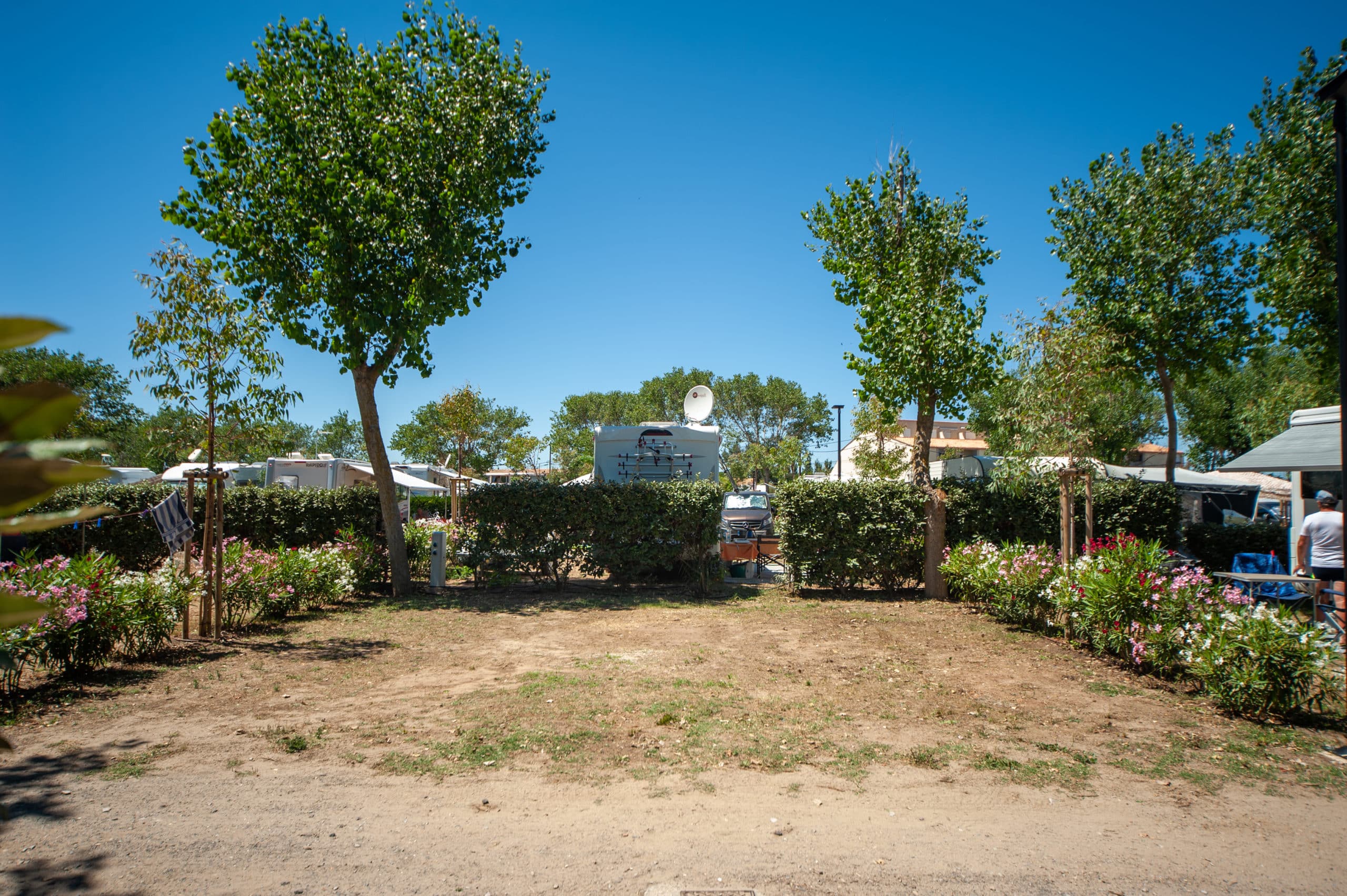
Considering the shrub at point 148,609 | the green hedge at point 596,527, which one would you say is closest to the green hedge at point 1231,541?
the green hedge at point 596,527

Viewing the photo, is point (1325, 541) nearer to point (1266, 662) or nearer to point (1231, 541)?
point (1266, 662)

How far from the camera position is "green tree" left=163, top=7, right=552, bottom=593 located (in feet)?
35.9

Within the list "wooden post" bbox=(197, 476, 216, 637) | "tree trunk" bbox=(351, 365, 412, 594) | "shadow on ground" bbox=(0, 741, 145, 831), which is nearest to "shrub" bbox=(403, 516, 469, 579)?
"tree trunk" bbox=(351, 365, 412, 594)

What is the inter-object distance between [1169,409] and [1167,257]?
3.58m

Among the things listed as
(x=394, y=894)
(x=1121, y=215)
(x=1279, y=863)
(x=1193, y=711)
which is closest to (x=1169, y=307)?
(x=1121, y=215)

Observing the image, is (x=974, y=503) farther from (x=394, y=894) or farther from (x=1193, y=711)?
(x=394, y=894)

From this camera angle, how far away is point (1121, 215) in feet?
48.9

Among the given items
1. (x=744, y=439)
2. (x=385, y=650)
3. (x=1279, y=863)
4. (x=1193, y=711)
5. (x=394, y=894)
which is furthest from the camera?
(x=744, y=439)

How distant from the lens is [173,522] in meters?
7.95

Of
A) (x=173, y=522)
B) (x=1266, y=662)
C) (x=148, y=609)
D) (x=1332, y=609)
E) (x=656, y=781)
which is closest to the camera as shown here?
(x=656, y=781)

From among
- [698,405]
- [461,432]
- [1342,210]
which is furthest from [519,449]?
[1342,210]

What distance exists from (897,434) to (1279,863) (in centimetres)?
2207

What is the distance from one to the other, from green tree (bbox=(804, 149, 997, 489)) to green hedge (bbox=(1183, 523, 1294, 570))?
5593mm

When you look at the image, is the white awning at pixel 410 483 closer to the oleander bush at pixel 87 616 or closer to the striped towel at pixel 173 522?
the striped towel at pixel 173 522
